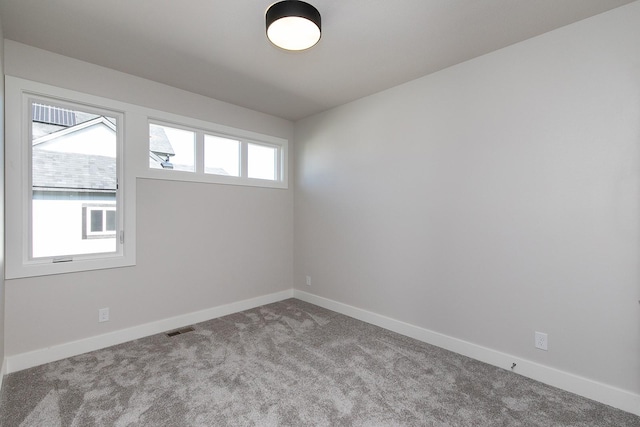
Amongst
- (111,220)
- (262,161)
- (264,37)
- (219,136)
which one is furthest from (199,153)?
(264,37)

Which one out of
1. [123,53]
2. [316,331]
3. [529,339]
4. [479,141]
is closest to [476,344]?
[529,339]

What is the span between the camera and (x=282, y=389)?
2145 mm

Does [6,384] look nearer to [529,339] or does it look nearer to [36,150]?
[36,150]

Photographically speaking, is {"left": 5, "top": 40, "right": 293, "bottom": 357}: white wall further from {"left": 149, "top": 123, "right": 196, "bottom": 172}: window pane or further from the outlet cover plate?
{"left": 149, "top": 123, "right": 196, "bottom": 172}: window pane

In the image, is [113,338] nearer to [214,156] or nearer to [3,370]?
[3,370]

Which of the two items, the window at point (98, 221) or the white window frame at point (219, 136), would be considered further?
the white window frame at point (219, 136)

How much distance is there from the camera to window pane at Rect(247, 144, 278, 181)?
13.4ft

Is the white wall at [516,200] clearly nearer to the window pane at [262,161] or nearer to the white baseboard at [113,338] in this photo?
the window pane at [262,161]

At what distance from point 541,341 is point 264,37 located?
3.22 meters

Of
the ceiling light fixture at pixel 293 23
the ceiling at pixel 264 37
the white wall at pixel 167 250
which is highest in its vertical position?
the ceiling at pixel 264 37

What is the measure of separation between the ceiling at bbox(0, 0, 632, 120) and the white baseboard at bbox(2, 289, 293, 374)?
2.58 meters

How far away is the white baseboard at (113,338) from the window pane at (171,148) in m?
1.70

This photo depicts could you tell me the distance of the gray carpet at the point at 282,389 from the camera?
6.05ft

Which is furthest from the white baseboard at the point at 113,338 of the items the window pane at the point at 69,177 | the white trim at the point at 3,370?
the window pane at the point at 69,177
